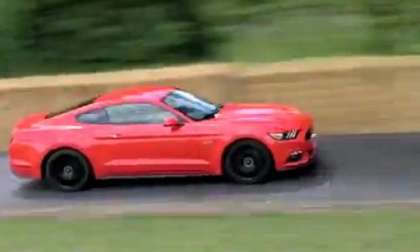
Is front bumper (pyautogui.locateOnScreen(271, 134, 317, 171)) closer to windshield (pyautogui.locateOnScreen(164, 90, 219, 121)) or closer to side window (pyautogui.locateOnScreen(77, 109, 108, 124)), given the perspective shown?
windshield (pyautogui.locateOnScreen(164, 90, 219, 121))

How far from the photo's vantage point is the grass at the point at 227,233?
476 inches

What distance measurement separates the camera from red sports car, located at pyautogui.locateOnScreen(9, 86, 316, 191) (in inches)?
606

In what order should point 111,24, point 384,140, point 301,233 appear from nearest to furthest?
point 301,233, point 384,140, point 111,24

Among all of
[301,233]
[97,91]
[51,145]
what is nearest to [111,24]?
[97,91]

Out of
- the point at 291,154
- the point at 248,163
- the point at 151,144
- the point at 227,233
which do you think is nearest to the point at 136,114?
the point at 151,144

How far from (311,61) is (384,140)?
6.90ft

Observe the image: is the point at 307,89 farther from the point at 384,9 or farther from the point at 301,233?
the point at 301,233

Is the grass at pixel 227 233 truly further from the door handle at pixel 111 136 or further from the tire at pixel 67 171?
the door handle at pixel 111 136

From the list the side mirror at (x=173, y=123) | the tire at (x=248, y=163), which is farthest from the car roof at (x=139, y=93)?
the tire at (x=248, y=163)

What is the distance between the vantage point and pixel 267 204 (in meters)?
14.2

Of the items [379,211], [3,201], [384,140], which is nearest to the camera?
[379,211]

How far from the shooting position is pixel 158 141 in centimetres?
1566

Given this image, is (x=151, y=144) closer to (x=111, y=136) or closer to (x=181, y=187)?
(x=111, y=136)

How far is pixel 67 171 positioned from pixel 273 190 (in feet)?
9.42
